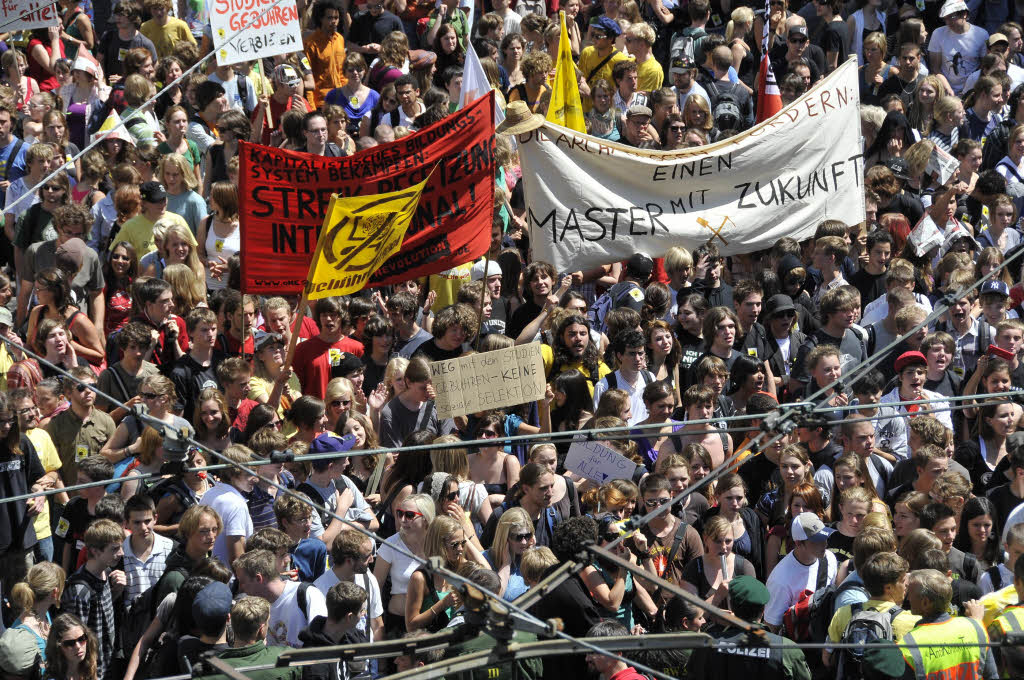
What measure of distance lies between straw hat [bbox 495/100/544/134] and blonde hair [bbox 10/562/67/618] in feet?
17.5

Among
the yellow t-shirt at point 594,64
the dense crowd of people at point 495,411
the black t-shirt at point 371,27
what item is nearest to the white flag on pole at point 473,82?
the dense crowd of people at point 495,411

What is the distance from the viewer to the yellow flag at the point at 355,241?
1027 centimetres

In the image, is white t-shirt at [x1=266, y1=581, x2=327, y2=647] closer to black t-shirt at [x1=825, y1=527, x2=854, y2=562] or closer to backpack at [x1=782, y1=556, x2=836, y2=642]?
backpack at [x1=782, y1=556, x2=836, y2=642]

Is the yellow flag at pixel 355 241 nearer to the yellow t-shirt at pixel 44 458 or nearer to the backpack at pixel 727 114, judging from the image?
the yellow t-shirt at pixel 44 458

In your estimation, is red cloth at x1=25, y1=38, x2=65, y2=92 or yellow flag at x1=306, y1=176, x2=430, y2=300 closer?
yellow flag at x1=306, y1=176, x2=430, y2=300

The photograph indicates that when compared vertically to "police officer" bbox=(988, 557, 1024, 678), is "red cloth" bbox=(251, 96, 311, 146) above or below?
above

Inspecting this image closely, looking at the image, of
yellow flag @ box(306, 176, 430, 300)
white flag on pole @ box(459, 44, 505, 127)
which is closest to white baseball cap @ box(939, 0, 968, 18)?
white flag on pole @ box(459, 44, 505, 127)

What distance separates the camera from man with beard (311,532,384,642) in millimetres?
8453

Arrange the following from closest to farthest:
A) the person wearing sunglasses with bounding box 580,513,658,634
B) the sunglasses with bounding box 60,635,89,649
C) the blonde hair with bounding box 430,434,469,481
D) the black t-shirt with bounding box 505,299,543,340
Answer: the sunglasses with bounding box 60,635,89,649 < the person wearing sunglasses with bounding box 580,513,658,634 < the blonde hair with bounding box 430,434,469,481 < the black t-shirt with bounding box 505,299,543,340

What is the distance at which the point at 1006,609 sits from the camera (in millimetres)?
7852

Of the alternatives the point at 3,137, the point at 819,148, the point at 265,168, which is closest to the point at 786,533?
the point at 265,168

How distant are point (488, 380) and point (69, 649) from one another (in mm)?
2962

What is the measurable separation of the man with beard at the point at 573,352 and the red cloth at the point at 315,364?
1350mm

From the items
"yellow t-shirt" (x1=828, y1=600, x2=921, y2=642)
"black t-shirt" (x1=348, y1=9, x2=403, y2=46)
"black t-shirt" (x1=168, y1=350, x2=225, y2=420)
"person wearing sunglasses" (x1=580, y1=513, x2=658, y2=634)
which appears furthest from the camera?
"black t-shirt" (x1=348, y1=9, x2=403, y2=46)
